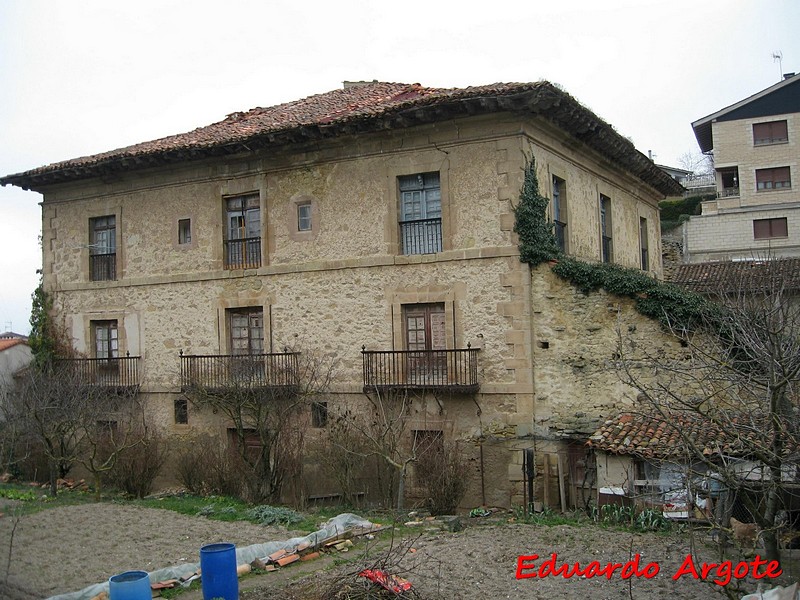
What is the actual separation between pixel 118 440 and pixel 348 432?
515 cm

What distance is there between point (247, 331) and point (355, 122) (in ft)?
16.9

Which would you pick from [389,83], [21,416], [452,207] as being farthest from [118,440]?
[389,83]

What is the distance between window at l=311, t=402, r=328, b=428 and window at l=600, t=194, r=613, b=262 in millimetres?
7181

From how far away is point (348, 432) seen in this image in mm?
14453

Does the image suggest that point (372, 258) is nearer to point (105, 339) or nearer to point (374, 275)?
point (374, 275)

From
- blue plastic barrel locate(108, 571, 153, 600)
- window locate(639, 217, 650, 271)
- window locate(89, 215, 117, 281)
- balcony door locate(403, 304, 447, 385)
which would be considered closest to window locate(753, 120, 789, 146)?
window locate(639, 217, 650, 271)

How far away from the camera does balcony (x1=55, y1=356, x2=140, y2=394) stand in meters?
17.7

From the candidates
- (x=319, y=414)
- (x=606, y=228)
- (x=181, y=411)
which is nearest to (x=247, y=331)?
(x=181, y=411)

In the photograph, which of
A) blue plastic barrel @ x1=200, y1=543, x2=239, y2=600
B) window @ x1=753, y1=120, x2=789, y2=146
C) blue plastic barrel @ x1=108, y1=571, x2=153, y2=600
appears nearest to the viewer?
blue plastic barrel @ x1=108, y1=571, x2=153, y2=600

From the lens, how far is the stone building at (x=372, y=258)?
13.8 meters

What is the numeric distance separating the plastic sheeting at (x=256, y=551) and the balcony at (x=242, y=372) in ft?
13.5

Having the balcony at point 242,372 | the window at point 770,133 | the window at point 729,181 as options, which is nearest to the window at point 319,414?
the balcony at point 242,372

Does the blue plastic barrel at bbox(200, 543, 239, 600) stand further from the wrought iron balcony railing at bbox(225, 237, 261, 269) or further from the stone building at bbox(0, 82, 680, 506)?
the wrought iron balcony railing at bbox(225, 237, 261, 269)

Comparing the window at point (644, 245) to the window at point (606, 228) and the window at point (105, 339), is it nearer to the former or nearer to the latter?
the window at point (606, 228)
